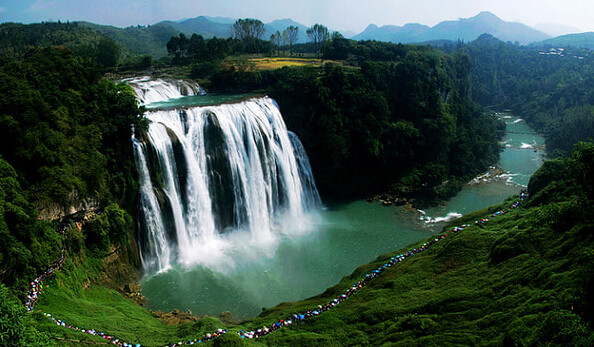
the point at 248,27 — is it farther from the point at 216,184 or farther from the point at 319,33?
the point at 216,184

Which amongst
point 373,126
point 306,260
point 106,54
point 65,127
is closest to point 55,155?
point 65,127

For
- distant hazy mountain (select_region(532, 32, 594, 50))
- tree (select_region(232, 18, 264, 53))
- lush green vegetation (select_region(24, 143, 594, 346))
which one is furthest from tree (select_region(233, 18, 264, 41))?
distant hazy mountain (select_region(532, 32, 594, 50))

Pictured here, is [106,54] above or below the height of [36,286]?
above

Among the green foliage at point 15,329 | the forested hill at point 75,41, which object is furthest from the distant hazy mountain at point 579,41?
the green foliage at point 15,329

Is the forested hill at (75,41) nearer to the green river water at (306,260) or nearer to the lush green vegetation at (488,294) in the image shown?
the green river water at (306,260)

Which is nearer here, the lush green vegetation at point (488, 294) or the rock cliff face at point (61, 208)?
the lush green vegetation at point (488, 294)

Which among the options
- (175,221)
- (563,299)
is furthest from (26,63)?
(563,299)
